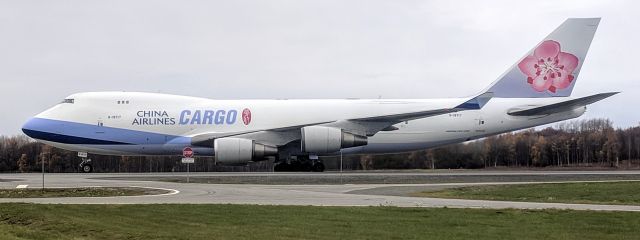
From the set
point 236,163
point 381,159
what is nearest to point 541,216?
point 236,163

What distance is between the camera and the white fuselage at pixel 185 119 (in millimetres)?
35406

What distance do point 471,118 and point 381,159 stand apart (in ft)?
36.6

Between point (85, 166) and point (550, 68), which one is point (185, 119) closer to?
point (85, 166)

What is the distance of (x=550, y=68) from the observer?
38.2 metres

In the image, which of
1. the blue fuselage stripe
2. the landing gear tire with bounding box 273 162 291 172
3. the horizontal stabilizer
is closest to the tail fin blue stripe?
the horizontal stabilizer

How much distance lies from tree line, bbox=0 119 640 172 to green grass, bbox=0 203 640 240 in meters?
30.1

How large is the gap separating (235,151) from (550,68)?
18785 millimetres

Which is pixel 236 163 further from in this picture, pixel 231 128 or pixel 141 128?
pixel 141 128

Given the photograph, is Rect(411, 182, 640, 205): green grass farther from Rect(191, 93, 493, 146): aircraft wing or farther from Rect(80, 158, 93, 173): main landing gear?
Rect(80, 158, 93, 173): main landing gear

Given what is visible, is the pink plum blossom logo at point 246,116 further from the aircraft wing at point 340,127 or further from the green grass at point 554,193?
the green grass at point 554,193

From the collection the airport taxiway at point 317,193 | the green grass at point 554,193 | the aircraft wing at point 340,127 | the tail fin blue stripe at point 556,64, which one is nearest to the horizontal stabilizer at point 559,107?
the tail fin blue stripe at point 556,64

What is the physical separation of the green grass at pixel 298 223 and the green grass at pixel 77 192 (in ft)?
17.1

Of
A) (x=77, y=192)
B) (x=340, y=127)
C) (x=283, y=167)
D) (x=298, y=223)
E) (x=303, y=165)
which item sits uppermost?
(x=340, y=127)

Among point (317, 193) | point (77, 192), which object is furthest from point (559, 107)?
point (77, 192)
